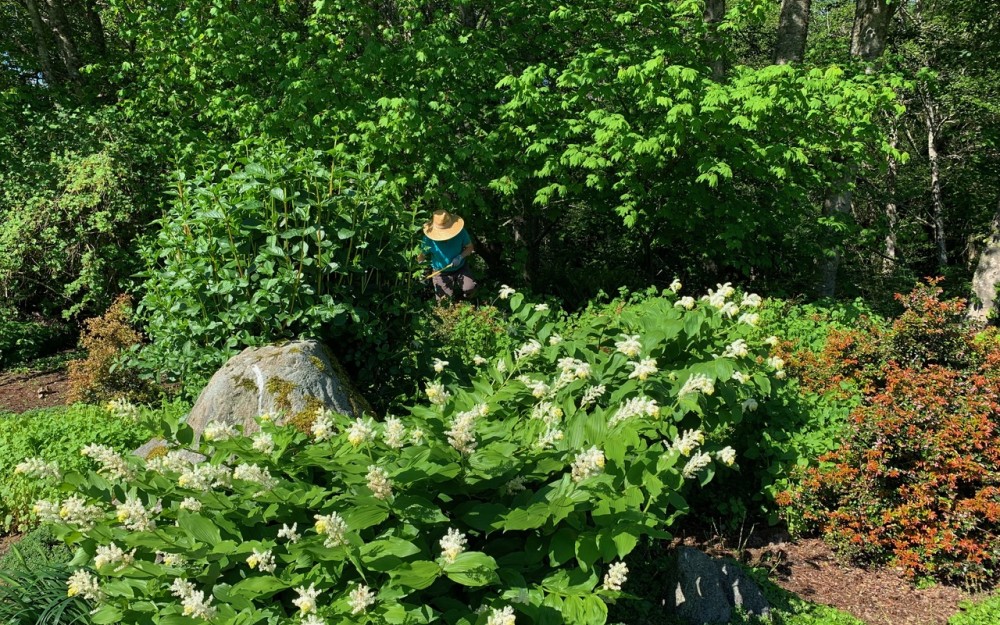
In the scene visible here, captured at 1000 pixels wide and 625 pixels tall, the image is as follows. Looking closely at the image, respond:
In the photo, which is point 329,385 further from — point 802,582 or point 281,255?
point 802,582

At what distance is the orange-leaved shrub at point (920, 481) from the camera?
13.0ft

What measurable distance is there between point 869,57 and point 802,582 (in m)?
8.51

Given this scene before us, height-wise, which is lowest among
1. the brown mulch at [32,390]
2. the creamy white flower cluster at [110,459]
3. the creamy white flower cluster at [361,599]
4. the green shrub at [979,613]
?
the green shrub at [979,613]

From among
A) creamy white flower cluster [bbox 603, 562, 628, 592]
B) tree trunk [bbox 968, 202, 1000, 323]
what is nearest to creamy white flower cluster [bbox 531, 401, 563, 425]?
creamy white flower cluster [bbox 603, 562, 628, 592]

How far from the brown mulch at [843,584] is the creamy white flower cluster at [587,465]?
225cm

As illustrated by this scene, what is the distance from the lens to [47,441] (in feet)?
16.3

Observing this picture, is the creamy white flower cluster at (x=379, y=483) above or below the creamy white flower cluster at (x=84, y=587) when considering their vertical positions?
above

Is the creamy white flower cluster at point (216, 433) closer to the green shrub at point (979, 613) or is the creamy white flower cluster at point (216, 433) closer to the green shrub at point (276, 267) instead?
the green shrub at point (276, 267)

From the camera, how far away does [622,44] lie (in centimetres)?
887

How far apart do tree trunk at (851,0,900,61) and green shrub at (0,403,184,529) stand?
975 centimetres

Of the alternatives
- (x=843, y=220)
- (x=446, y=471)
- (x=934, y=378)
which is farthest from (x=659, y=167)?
(x=446, y=471)

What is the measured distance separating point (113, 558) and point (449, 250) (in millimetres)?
7290

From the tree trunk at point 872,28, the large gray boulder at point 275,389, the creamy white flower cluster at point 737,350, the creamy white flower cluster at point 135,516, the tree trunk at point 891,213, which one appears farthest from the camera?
the tree trunk at point 891,213

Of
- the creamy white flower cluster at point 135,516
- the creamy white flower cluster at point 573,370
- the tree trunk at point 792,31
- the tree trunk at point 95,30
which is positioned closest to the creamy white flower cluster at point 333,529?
the creamy white flower cluster at point 135,516
